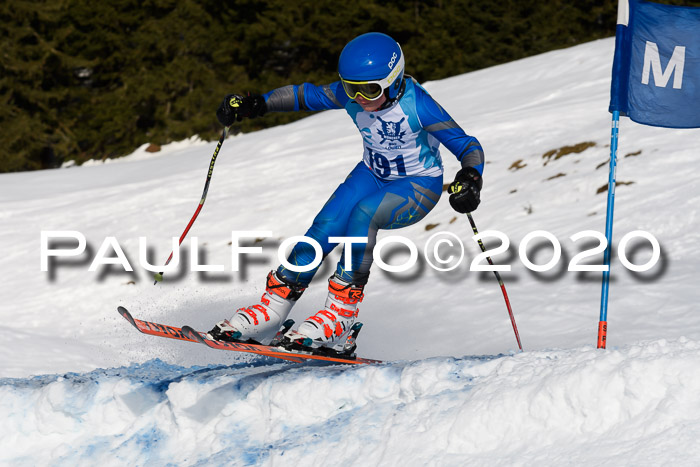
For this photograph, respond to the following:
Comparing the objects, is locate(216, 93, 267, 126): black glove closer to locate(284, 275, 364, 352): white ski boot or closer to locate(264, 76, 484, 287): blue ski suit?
locate(264, 76, 484, 287): blue ski suit

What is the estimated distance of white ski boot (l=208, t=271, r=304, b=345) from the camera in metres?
4.95

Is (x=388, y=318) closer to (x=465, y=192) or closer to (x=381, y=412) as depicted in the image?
(x=465, y=192)

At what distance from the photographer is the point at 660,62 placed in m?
4.89

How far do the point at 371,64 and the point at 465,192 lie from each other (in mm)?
938

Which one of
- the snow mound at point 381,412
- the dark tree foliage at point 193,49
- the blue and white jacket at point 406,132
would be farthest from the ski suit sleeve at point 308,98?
the dark tree foliage at point 193,49

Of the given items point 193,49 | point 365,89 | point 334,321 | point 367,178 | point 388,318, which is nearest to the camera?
point 365,89

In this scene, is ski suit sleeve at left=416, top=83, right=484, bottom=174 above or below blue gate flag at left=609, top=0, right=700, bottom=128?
below

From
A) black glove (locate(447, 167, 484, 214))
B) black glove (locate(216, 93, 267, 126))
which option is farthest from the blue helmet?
black glove (locate(216, 93, 267, 126))

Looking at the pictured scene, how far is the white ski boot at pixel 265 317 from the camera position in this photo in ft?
16.2

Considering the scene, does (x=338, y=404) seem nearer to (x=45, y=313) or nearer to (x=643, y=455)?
(x=643, y=455)

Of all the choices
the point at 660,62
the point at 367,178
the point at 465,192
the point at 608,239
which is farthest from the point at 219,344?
the point at 660,62

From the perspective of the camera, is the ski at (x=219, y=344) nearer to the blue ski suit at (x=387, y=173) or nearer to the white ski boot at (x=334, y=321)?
the white ski boot at (x=334, y=321)

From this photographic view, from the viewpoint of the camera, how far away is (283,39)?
110 ft

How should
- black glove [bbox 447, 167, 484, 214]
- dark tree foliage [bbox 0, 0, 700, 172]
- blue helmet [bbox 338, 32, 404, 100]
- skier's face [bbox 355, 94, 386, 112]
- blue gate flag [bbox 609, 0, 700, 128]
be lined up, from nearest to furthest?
black glove [bbox 447, 167, 484, 214] → blue helmet [bbox 338, 32, 404, 100] → skier's face [bbox 355, 94, 386, 112] → blue gate flag [bbox 609, 0, 700, 128] → dark tree foliage [bbox 0, 0, 700, 172]
